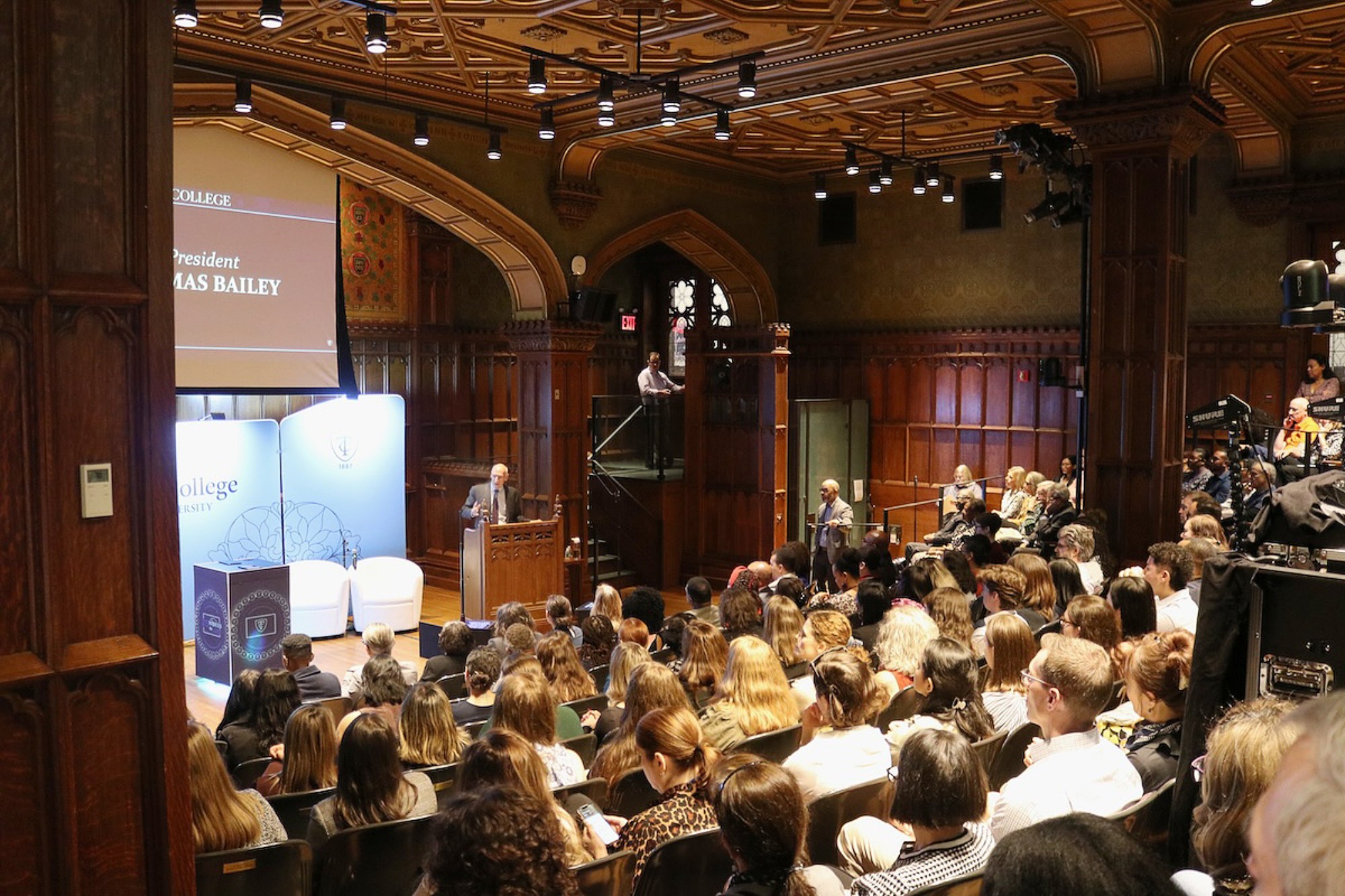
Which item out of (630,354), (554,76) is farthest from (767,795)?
(630,354)

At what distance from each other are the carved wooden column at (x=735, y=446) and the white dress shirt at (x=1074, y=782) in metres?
9.57

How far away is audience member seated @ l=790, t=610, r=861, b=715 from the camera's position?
14.6 ft

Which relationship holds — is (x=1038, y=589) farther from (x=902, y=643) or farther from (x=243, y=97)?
(x=243, y=97)

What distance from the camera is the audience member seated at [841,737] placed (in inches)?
130

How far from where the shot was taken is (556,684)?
4.70 metres

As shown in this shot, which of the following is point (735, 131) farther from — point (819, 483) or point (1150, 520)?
point (1150, 520)

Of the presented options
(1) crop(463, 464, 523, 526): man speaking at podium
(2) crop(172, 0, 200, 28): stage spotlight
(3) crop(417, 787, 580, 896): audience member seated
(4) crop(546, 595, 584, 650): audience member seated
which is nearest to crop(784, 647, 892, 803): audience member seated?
(3) crop(417, 787, 580, 896): audience member seated

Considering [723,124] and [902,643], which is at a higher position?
[723,124]

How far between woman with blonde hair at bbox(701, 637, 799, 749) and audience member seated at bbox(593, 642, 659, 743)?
0.48 metres

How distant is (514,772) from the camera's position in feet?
9.04

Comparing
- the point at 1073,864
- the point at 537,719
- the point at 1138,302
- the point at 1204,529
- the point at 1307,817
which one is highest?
the point at 1138,302

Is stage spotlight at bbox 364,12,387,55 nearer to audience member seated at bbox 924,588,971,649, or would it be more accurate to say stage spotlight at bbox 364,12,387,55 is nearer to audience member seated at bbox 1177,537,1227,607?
audience member seated at bbox 924,588,971,649

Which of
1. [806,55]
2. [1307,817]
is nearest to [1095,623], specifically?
[1307,817]

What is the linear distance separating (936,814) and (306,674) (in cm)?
372
